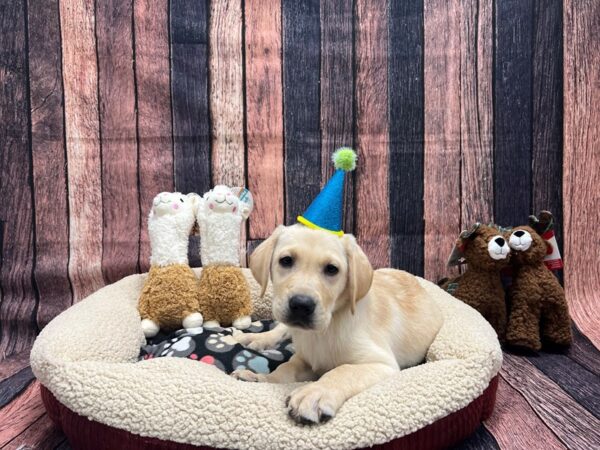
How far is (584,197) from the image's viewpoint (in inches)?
116

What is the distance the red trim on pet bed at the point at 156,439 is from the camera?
4.82 feet

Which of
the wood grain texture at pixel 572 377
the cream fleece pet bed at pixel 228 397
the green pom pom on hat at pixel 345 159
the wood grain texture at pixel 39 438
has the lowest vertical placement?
the wood grain texture at pixel 39 438

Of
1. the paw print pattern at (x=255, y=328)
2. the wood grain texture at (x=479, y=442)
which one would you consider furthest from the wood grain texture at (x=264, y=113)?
the wood grain texture at (x=479, y=442)

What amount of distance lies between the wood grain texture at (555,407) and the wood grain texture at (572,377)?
0.03 metres

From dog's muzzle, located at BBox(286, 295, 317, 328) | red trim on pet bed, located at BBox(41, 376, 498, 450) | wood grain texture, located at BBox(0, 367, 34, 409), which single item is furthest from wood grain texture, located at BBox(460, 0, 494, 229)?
wood grain texture, located at BBox(0, 367, 34, 409)

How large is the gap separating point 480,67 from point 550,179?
0.78 metres

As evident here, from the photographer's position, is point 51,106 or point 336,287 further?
point 51,106

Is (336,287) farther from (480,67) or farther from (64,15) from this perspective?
(64,15)

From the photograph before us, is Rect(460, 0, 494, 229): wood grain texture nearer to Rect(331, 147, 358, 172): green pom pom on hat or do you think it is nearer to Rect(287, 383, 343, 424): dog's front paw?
Rect(331, 147, 358, 172): green pom pom on hat

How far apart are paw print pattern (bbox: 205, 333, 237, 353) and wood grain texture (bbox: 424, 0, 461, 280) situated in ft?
4.40

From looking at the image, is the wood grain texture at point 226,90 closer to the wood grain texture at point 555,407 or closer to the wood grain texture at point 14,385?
the wood grain texture at point 14,385

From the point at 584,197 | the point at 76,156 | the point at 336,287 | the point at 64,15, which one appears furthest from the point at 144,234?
the point at 584,197

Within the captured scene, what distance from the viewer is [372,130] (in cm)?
296

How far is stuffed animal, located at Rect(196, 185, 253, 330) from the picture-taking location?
244 centimetres
